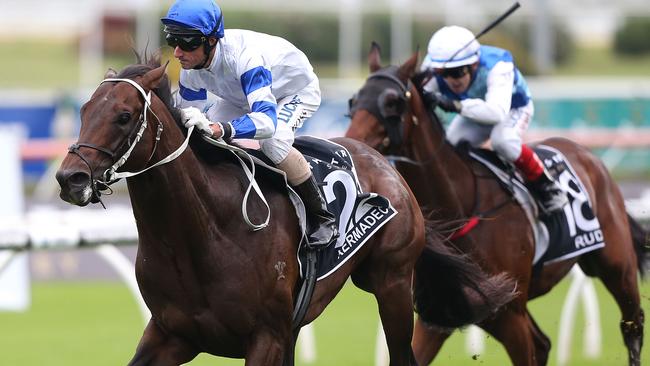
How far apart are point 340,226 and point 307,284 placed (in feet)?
1.27

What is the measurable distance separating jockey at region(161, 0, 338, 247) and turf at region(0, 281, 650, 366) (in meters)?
2.69

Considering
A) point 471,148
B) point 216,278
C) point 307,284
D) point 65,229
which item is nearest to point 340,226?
point 307,284

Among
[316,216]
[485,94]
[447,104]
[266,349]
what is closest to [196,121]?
[316,216]

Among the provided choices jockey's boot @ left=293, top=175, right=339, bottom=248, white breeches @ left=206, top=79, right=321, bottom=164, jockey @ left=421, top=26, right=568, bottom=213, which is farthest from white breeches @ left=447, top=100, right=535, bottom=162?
jockey's boot @ left=293, top=175, right=339, bottom=248

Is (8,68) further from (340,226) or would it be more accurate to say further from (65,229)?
(340,226)

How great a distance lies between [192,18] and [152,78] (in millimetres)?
355

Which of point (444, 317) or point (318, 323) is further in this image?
point (318, 323)

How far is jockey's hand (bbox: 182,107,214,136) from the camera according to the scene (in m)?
4.62

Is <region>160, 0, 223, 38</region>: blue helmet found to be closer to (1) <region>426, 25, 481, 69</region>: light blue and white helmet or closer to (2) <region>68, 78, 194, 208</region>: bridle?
(2) <region>68, 78, 194, 208</region>: bridle

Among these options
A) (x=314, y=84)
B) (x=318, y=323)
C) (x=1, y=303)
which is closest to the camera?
(x=314, y=84)

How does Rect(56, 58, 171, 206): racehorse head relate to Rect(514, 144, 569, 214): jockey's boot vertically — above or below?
above

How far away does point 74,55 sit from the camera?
33.5m

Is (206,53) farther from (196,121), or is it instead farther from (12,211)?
(12,211)

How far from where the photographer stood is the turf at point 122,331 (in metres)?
8.26
